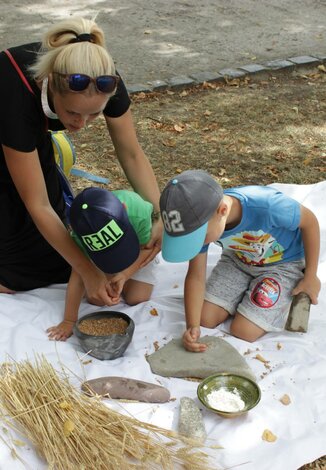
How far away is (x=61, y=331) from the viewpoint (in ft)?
9.26

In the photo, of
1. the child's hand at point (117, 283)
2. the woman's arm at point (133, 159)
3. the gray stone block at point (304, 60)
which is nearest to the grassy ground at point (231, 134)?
the gray stone block at point (304, 60)

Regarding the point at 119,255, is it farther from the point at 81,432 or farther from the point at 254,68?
the point at 254,68

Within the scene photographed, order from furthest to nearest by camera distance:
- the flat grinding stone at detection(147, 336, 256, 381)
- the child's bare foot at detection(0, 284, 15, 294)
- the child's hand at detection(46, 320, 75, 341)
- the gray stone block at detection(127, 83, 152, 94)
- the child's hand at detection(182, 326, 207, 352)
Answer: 1. the gray stone block at detection(127, 83, 152, 94)
2. the child's bare foot at detection(0, 284, 15, 294)
3. the child's hand at detection(46, 320, 75, 341)
4. the child's hand at detection(182, 326, 207, 352)
5. the flat grinding stone at detection(147, 336, 256, 381)

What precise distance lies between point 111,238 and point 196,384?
0.68 m

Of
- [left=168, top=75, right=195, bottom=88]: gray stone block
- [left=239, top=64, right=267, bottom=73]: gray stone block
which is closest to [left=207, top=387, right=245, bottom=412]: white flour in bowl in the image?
[left=168, top=75, right=195, bottom=88]: gray stone block

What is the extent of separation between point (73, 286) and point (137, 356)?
44cm

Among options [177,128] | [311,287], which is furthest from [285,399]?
[177,128]

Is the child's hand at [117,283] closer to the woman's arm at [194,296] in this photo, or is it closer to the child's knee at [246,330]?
the woman's arm at [194,296]

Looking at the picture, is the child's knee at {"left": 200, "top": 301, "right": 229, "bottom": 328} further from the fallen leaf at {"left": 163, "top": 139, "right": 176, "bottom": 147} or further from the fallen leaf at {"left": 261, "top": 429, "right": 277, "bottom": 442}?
the fallen leaf at {"left": 163, "top": 139, "right": 176, "bottom": 147}

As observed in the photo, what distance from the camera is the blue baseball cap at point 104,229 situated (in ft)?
8.21

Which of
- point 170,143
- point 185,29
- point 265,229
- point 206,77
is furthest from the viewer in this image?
point 185,29

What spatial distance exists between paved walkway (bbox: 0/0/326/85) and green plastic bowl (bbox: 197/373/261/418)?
3843 millimetres

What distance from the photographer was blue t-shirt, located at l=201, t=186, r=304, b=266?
2.69m

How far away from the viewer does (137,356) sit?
8.89ft
